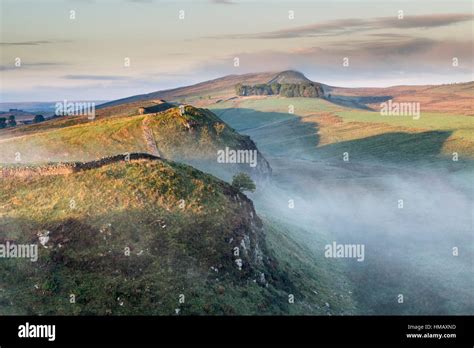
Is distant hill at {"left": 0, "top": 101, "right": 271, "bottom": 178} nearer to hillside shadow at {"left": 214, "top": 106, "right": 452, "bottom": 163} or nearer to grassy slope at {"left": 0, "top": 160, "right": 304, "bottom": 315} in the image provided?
grassy slope at {"left": 0, "top": 160, "right": 304, "bottom": 315}

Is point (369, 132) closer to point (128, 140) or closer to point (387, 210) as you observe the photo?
point (387, 210)

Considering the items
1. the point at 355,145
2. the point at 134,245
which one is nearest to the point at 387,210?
the point at 134,245

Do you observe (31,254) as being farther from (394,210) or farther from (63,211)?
(394,210)
